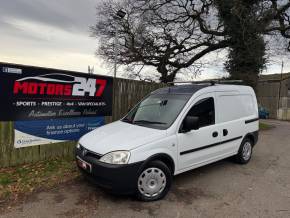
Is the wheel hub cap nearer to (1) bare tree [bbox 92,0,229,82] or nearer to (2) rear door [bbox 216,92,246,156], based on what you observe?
(2) rear door [bbox 216,92,246,156]

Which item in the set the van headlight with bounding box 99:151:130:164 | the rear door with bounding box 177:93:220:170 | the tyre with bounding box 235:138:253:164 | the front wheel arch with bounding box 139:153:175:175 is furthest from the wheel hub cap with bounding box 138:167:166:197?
the tyre with bounding box 235:138:253:164

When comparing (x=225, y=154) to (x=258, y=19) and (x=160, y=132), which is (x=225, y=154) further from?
(x=258, y=19)

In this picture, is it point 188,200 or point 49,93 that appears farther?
point 49,93

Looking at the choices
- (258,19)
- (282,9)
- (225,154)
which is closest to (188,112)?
(225,154)

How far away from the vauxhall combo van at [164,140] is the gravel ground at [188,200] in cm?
31

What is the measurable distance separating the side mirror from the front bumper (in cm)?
115

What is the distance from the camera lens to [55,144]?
5949mm

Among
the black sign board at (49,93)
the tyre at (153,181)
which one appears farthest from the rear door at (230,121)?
the black sign board at (49,93)

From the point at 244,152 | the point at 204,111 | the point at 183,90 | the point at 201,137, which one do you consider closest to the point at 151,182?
the point at 201,137

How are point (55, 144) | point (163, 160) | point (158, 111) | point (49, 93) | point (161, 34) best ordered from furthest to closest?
point (161, 34) < point (55, 144) < point (49, 93) < point (158, 111) < point (163, 160)

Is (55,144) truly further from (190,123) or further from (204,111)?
(204,111)

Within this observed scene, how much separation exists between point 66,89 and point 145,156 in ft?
10.5

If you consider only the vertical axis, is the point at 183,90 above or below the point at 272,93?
below

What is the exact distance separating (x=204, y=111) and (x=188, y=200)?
1798 millimetres
